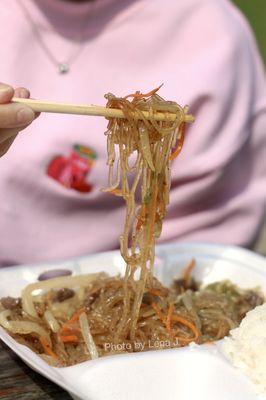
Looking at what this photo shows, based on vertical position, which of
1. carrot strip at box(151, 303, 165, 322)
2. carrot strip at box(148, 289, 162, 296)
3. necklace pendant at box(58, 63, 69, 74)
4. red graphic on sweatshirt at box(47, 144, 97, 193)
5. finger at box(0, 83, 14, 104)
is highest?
necklace pendant at box(58, 63, 69, 74)

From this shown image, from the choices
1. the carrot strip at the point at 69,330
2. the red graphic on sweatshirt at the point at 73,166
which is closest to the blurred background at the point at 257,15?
the red graphic on sweatshirt at the point at 73,166

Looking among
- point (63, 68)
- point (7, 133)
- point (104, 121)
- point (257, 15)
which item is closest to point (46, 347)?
point (7, 133)

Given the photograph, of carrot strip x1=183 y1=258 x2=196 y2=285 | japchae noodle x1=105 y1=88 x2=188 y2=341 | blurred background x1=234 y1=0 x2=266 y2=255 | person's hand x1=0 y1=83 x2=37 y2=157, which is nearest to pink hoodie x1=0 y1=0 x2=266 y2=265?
carrot strip x1=183 y1=258 x2=196 y2=285

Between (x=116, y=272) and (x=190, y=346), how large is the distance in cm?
40

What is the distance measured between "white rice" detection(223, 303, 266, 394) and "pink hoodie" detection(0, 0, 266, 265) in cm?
77

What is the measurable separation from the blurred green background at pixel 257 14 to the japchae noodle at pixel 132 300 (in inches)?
177

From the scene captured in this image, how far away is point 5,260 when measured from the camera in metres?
1.98

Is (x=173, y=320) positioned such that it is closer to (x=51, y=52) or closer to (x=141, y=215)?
(x=141, y=215)

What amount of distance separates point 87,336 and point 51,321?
10 centimetres

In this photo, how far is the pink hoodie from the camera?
1.95 meters

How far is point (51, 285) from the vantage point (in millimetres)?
1581

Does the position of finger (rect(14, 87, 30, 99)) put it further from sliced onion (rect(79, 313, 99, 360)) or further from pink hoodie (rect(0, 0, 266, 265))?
pink hoodie (rect(0, 0, 266, 265))

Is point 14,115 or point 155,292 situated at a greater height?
point 14,115

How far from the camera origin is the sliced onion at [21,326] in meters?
1.39
